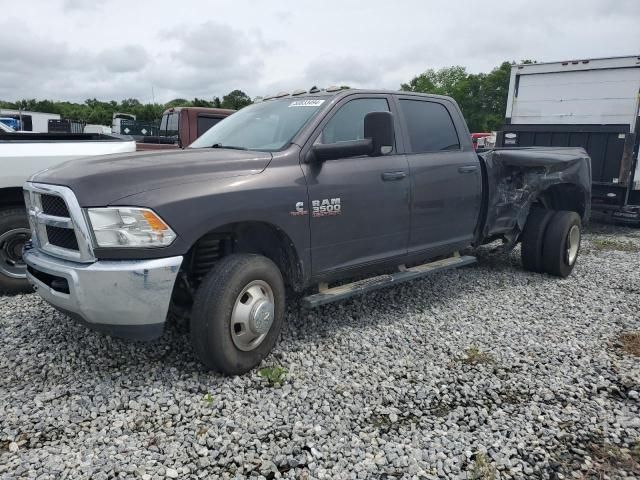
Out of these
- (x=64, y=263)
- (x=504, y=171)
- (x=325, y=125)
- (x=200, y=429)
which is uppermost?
(x=325, y=125)

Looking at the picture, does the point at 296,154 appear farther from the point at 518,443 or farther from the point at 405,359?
the point at 518,443

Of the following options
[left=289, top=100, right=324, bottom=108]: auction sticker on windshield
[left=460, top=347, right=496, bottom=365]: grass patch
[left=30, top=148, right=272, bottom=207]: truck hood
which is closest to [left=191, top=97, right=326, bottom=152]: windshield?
[left=289, top=100, right=324, bottom=108]: auction sticker on windshield

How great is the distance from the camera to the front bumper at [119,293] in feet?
9.81

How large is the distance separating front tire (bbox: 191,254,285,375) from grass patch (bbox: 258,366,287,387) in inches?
3.2

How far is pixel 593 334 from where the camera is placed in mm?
4398

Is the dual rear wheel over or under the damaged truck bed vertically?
under

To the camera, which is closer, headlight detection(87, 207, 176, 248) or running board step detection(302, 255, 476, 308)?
headlight detection(87, 207, 176, 248)

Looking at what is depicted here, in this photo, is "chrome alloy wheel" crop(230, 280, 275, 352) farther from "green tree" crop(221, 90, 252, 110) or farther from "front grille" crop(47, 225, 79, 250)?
"green tree" crop(221, 90, 252, 110)

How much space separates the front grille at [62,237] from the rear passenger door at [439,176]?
2645 millimetres

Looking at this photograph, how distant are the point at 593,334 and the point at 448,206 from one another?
163 cm

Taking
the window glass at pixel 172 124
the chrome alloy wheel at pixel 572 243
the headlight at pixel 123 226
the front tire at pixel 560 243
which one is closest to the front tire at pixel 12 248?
the headlight at pixel 123 226

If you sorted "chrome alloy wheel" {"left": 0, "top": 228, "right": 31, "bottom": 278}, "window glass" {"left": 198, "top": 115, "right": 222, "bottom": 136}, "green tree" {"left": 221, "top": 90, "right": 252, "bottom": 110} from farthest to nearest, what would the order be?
"green tree" {"left": 221, "top": 90, "right": 252, "bottom": 110} → "window glass" {"left": 198, "top": 115, "right": 222, "bottom": 136} → "chrome alloy wheel" {"left": 0, "top": 228, "right": 31, "bottom": 278}

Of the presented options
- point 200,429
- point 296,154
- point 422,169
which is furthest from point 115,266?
point 422,169

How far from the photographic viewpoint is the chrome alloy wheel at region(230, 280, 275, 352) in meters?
3.39
